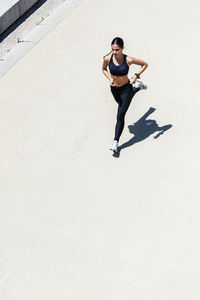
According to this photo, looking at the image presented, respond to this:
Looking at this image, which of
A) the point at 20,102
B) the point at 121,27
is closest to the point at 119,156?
the point at 20,102

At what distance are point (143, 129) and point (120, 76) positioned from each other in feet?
3.77

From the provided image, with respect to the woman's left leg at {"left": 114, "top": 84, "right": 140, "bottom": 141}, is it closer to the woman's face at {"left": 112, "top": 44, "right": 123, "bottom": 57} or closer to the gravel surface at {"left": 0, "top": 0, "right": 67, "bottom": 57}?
the woman's face at {"left": 112, "top": 44, "right": 123, "bottom": 57}

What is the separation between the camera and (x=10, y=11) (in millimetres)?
10984

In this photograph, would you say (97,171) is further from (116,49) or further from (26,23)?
(26,23)

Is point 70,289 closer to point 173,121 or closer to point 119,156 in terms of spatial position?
point 119,156

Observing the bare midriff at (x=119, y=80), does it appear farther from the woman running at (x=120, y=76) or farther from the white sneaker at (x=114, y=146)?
the white sneaker at (x=114, y=146)

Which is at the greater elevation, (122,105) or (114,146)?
(122,105)

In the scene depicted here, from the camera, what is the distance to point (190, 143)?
846 cm

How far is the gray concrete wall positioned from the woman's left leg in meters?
3.62

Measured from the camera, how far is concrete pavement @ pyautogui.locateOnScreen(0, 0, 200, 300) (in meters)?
6.88

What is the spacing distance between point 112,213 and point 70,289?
124 cm

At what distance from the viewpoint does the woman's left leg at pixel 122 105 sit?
27.0ft

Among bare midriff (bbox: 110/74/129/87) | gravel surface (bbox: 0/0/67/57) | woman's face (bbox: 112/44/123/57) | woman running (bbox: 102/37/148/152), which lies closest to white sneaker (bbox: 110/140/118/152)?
woman running (bbox: 102/37/148/152)

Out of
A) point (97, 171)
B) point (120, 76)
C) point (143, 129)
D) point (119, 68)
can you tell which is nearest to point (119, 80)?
point (120, 76)
